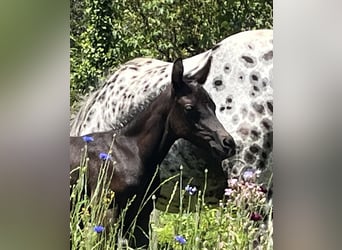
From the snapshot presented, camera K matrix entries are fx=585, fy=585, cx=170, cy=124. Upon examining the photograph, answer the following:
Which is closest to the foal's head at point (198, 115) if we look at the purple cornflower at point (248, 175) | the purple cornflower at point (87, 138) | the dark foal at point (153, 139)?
the dark foal at point (153, 139)

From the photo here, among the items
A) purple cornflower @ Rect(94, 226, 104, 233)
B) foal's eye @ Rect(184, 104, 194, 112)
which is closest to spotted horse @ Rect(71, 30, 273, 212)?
foal's eye @ Rect(184, 104, 194, 112)

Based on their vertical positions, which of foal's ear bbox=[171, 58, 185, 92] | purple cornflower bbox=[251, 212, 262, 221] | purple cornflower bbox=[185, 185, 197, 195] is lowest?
purple cornflower bbox=[251, 212, 262, 221]

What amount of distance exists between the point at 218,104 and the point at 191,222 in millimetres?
673

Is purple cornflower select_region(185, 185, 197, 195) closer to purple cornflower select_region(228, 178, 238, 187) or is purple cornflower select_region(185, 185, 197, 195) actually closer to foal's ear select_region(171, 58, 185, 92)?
purple cornflower select_region(228, 178, 238, 187)

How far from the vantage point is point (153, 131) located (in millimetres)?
3357

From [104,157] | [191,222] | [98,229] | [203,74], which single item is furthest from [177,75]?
[98,229]

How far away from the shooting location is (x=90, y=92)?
334 cm

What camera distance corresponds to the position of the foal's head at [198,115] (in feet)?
10.6

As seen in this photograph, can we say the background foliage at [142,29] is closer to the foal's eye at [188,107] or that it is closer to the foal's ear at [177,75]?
Answer: the foal's ear at [177,75]

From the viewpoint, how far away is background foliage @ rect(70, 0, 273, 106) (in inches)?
127

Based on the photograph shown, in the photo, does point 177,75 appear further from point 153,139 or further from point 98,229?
point 98,229
